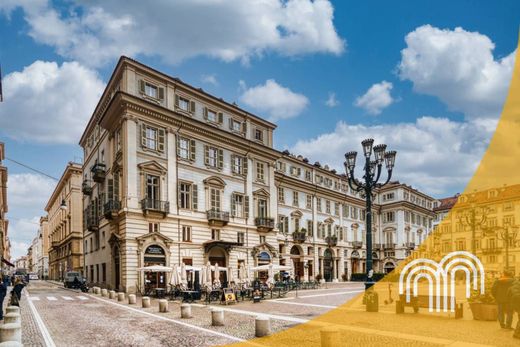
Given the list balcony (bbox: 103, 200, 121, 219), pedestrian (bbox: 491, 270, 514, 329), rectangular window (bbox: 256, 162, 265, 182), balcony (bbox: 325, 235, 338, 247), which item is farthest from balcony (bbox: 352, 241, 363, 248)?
pedestrian (bbox: 491, 270, 514, 329)

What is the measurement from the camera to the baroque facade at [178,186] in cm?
3244

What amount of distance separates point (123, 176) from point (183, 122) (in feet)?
22.4

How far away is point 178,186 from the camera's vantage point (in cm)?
3525

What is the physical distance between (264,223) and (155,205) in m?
13.5

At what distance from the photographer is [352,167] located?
19.4 metres

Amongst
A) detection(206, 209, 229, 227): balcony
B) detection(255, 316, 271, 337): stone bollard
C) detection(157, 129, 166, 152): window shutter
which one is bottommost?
detection(255, 316, 271, 337): stone bollard

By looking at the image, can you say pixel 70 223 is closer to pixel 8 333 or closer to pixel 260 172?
pixel 260 172

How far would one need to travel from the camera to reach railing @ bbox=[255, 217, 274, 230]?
42.6m

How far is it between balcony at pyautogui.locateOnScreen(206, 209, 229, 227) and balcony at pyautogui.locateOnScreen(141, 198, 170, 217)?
15.6 ft

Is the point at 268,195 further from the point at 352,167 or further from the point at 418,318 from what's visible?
the point at 418,318

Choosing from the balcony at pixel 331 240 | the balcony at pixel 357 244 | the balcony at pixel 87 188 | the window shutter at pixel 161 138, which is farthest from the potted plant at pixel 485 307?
the balcony at pixel 357 244

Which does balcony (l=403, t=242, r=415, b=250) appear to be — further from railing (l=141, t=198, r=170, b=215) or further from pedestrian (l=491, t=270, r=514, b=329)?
pedestrian (l=491, t=270, r=514, b=329)

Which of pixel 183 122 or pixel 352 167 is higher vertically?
pixel 183 122

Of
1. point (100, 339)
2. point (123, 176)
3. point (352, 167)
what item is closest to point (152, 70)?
point (123, 176)
